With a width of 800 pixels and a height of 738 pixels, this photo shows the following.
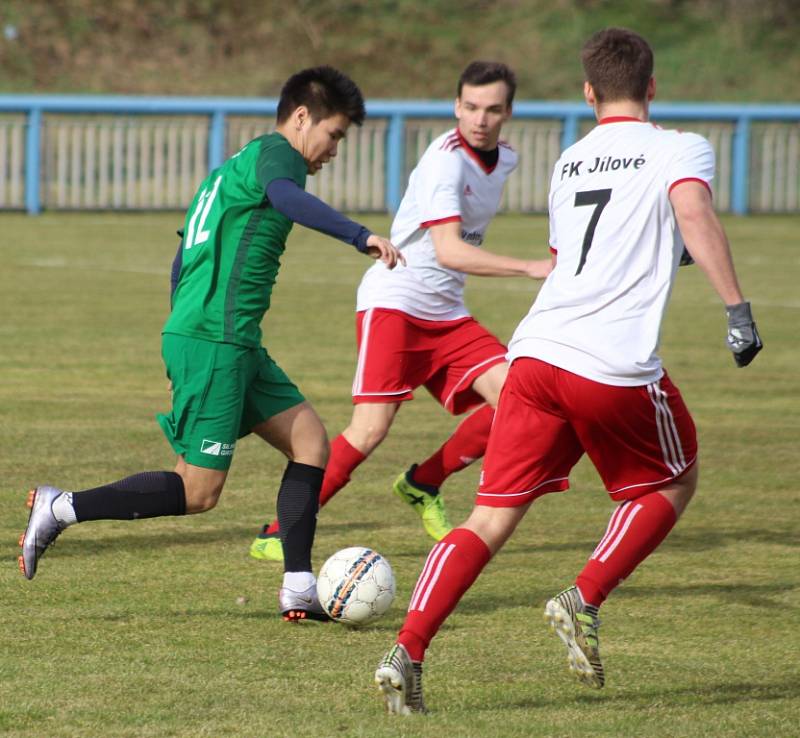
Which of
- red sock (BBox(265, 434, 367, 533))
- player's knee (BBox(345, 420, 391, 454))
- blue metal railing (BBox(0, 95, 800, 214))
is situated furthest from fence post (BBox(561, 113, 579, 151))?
red sock (BBox(265, 434, 367, 533))

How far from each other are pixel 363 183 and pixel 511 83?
80.2 ft

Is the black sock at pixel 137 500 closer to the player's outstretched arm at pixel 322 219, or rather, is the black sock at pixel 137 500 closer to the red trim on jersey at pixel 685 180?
the player's outstretched arm at pixel 322 219

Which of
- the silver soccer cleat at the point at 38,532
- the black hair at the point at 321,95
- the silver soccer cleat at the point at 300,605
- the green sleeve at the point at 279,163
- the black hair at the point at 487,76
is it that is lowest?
the silver soccer cleat at the point at 300,605

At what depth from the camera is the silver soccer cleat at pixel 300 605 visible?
589cm

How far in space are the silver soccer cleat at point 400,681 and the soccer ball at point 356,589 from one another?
42.2 inches

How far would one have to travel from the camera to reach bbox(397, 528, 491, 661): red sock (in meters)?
4.70

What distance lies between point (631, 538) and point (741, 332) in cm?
71

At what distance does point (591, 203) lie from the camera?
4.85 meters

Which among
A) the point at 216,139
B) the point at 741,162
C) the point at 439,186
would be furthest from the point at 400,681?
the point at 741,162

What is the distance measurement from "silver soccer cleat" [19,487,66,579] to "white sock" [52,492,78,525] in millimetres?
12

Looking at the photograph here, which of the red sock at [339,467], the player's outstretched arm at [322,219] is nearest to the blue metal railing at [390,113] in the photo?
the red sock at [339,467]

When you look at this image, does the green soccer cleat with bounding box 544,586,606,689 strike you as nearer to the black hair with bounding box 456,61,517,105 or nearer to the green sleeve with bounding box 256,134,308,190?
the green sleeve with bounding box 256,134,308,190

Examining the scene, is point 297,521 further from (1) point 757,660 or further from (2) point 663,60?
(2) point 663,60

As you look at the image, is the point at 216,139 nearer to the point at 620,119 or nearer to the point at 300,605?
the point at 300,605
